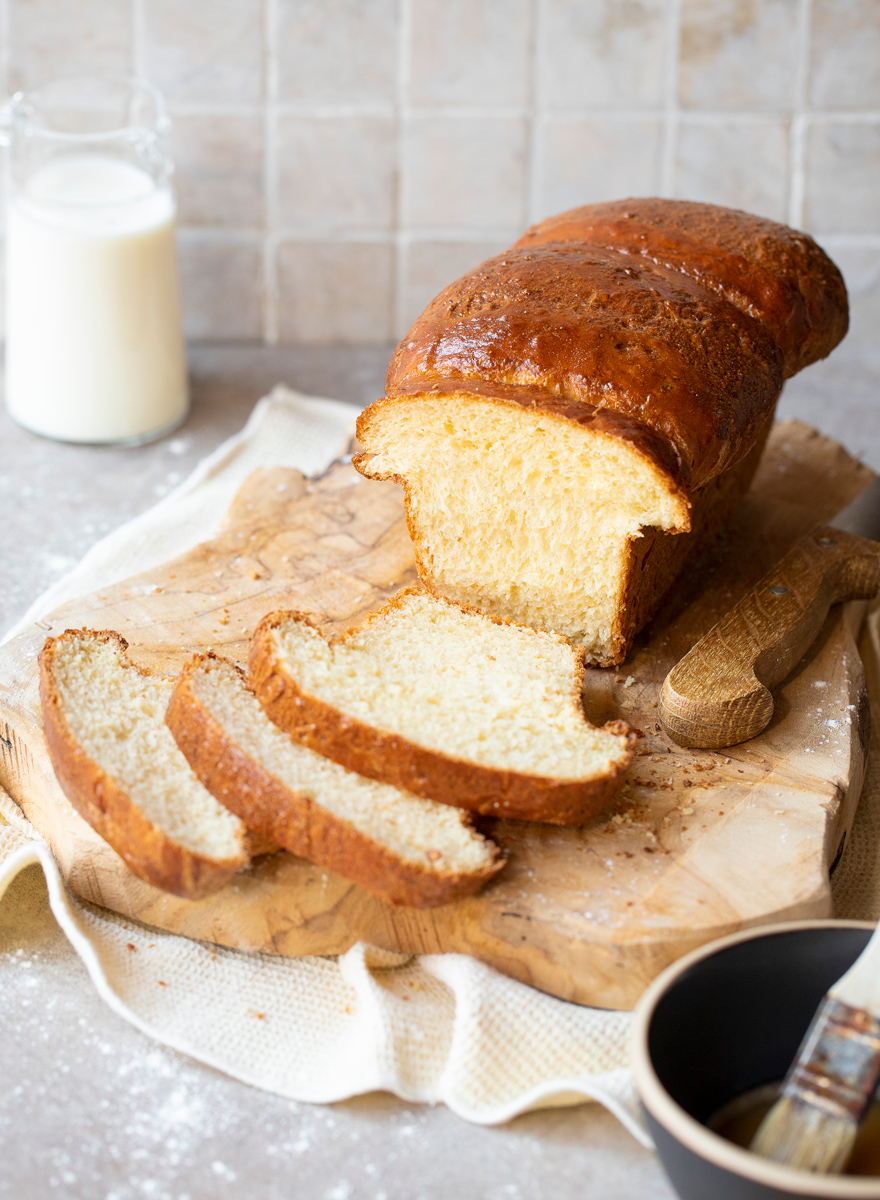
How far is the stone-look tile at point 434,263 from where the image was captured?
399 centimetres

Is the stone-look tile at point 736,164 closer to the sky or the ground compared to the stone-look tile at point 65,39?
closer to the ground

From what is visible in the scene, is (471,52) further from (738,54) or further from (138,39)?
(138,39)

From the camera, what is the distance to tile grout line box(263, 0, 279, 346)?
3.67 meters

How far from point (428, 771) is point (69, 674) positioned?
0.66 metres

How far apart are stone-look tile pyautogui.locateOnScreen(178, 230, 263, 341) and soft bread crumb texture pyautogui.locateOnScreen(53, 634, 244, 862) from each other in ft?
6.97

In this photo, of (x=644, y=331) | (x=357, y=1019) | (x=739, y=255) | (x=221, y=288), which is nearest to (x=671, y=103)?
(x=739, y=255)

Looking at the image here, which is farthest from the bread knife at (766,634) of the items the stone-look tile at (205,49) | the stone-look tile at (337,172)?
the stone-look tile at (205,49)

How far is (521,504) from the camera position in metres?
2.39

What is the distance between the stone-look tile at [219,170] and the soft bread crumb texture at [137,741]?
214 centimetres

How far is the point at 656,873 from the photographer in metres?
1.92

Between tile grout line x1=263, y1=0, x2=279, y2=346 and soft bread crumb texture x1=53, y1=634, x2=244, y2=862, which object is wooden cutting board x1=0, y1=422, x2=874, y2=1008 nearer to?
soft bread crumb texture x1=53, y1=634, x2=244, y2=862

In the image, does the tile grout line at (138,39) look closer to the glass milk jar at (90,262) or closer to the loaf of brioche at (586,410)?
the glass milk jar at (90,262)

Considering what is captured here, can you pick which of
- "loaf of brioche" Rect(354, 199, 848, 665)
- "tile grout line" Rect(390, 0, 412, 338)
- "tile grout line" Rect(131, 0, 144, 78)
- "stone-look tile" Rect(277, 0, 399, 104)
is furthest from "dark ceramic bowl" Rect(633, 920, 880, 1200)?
"tile grout line" Rect(131, 0, 144, 78)

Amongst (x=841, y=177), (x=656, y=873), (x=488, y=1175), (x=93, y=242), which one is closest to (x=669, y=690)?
(x=656, y=873)
